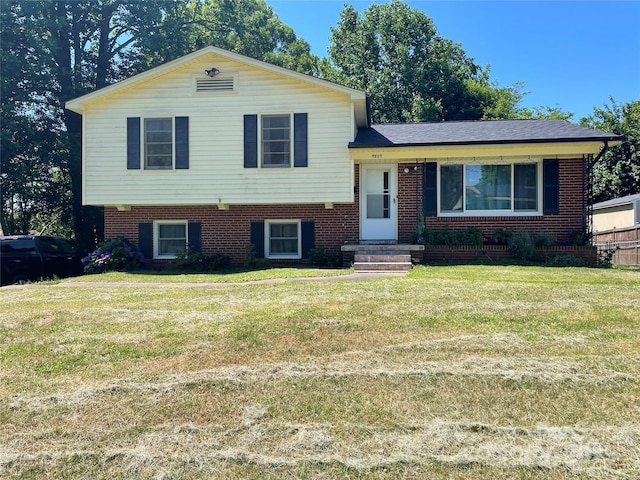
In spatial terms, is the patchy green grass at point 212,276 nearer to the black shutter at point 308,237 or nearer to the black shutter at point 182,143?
the black shutter at point 308,237

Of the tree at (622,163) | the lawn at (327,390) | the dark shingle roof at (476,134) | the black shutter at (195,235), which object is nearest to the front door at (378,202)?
the dark shingle roof at (476,134)

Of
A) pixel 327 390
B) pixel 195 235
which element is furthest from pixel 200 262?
pixel 327 390

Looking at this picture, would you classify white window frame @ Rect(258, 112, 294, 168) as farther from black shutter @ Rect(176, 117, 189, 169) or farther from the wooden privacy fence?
the wooden privacy fence

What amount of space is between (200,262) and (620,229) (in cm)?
1480

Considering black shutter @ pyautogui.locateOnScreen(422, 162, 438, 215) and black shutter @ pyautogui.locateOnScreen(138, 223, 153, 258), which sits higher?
black shutter @ pyautogui.locateOnScreen(422, 162, 438, 215)

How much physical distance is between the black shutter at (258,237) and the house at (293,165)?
0.03 meters

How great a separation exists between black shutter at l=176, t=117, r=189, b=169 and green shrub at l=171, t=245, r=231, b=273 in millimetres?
2473

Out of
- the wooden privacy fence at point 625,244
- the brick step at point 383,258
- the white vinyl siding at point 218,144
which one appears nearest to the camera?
the brick step at point 383,258

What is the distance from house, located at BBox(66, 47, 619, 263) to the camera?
1205 cm

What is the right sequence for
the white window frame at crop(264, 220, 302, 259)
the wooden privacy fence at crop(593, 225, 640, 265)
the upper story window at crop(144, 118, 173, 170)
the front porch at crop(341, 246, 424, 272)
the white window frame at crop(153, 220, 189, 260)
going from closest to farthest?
1. the front porch at crop(341, 246, 424, 272)
2. the upper story window at crop(144, 118, 173, 170)
3. the white window frame at crop(264, 220, 302, 259)
4. the white window frame at crop(153, 220, 189, 260)
5. the wooden privacy fence at crop(593, 225, 640, 265)

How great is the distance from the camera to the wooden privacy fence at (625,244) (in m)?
15.4

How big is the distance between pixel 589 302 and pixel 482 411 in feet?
13.0

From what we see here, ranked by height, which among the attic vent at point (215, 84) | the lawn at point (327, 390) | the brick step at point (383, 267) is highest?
the attic vent at point (215, 84)

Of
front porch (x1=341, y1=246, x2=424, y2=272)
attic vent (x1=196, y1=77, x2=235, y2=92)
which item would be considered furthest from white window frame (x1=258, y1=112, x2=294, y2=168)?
front porch (x1=341, y1=246, x2=424, y2=272)
